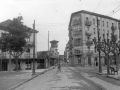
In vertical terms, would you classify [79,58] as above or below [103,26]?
below

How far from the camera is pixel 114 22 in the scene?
61375 millimetres

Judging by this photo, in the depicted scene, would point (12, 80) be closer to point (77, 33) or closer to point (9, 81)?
point (9, 81)

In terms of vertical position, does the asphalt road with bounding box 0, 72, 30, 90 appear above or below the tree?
below

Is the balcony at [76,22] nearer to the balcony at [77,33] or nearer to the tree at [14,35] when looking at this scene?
the balcony at [77,33]

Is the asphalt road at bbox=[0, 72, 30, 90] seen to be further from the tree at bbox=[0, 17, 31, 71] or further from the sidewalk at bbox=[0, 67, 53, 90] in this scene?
the tree at bbox=[0, 17, 31, 71]

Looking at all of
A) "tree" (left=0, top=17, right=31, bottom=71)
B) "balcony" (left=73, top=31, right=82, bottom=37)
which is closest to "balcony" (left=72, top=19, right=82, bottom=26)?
"balcony" (left=73, top=31, right=82, bottom=37)

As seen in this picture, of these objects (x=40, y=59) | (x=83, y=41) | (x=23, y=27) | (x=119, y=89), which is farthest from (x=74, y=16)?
(x=119, y=89)

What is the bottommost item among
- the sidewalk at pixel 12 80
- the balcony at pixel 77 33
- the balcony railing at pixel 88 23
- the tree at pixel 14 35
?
the sidewalk at pixel 12 80

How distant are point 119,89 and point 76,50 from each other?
46.0 metres

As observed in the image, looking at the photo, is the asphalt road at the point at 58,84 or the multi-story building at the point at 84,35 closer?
the asphalt road at the point at 58,84

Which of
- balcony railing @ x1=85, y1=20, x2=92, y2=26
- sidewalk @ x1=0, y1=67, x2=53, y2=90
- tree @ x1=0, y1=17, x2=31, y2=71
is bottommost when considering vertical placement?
sidewalk @ x1=0, y1=67, x2=53, y2=90

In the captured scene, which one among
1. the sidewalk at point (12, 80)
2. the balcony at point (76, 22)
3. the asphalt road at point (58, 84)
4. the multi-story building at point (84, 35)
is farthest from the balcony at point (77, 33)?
the asphalt road at point (58, 84)

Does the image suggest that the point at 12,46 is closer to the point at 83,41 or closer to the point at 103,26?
the point at 83,41

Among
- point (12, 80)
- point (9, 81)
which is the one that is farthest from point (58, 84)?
point (12, 80)
